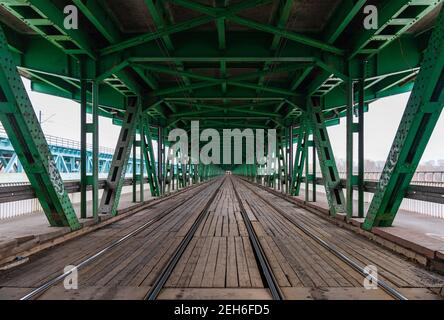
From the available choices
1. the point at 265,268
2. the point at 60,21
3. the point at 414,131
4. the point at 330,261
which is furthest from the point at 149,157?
the point at 414,131

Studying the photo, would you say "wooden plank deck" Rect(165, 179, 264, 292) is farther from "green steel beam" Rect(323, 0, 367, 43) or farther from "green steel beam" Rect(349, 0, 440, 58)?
"green steel beam" Rect(349, 0, 440, 58)

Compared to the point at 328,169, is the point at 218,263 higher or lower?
lower

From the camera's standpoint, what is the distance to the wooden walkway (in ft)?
12.3

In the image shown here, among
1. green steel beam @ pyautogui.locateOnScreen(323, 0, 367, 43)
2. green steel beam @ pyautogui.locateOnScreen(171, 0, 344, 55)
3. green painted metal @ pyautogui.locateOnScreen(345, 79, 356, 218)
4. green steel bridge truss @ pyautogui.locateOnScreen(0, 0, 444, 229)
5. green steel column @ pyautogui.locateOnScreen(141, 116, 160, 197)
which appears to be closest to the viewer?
green steel bridge truss @ pyautogui.locateOnScreen(0, 0, 444, 229)

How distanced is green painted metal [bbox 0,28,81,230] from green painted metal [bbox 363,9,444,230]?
6820 mm

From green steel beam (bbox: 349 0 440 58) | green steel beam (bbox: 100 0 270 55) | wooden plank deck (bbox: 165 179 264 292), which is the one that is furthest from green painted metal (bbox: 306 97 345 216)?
green steel beam (bbox: 100 0 270 55)

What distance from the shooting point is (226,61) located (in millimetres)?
8641

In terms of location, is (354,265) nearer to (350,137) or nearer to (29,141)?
(350,137)

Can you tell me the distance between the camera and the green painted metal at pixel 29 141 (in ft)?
16.6

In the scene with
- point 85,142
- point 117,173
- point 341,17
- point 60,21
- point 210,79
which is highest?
point 341,17

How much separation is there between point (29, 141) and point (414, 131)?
718 centimetres

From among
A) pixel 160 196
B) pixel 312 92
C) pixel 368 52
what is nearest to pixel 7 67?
pixel 368 52
